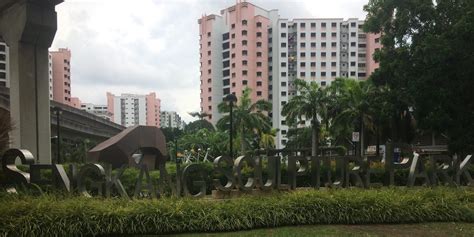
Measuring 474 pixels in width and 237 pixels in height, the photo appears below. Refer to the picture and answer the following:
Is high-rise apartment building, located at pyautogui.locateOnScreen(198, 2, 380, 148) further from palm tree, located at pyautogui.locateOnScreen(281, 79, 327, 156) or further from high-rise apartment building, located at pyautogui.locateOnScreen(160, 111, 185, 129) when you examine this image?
palm tree, located at pyautogui.locateOnScreen(281, 79, 327, 156)

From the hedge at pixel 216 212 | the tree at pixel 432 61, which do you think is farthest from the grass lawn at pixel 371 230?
the tree at pixel 432 61

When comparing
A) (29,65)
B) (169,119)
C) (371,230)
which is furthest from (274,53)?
(371,230)

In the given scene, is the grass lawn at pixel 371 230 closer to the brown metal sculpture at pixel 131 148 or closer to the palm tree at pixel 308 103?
the brown metal sculpture at pixel 131 148

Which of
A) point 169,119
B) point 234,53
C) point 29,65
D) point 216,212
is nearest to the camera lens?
point 216,212

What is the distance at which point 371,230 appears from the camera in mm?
10461

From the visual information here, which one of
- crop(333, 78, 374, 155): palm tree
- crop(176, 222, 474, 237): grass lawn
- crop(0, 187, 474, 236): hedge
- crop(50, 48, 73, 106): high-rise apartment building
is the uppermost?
crop(50, 48, 73, 106): high-rise apartment building

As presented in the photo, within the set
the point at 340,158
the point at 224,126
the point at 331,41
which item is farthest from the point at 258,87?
the point at 340,158

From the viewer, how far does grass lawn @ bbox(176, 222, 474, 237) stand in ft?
32.6

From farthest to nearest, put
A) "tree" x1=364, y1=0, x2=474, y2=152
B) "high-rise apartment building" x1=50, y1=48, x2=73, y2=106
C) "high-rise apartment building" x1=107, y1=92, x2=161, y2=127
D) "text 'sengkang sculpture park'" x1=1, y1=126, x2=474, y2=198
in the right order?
1. "high-rise apartment building" x1=107, y1=92, x2=161, y2=127
2. "high-rise apartment building" x1=50, y1=48, x2=73, y2=106
3. "tree" x1=364, y1=0, x2=474, y2=152
4. "text 'sengkang sculpture park'" x1=1, y1=126, x2=474, y2=198

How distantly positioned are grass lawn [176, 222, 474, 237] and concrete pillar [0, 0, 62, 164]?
17.3 meters

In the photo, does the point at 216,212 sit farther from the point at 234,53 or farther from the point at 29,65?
the point at 234,53

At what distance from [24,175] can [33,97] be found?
13686mm

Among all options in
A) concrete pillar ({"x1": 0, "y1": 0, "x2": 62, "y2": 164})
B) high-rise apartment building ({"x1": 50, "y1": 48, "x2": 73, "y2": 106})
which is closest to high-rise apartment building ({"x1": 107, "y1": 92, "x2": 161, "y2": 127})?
high-rise apartment building ({"x1": 50, "y1": 48, "x2": 73, "y2": 106})

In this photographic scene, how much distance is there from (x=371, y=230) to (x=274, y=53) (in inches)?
4105
